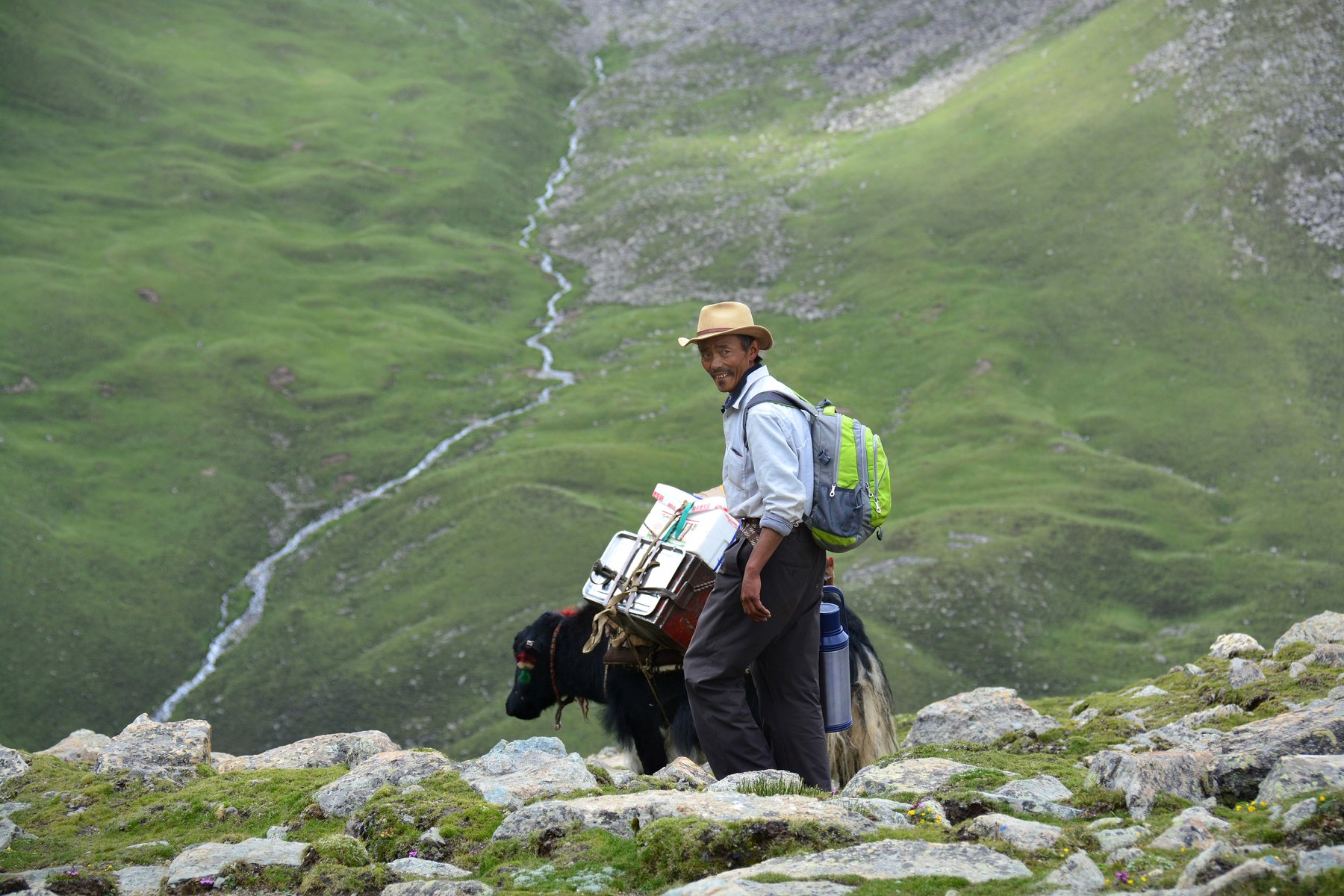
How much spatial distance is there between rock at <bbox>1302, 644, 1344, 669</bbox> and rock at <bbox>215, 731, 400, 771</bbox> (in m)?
12.7

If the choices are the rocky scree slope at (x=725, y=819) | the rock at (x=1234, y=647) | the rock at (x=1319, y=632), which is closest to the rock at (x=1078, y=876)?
the rocky scree slope at (x=725, y=819)

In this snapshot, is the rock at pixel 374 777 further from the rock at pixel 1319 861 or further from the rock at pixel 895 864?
the rock at pixel 1319 861

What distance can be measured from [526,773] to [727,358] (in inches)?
200

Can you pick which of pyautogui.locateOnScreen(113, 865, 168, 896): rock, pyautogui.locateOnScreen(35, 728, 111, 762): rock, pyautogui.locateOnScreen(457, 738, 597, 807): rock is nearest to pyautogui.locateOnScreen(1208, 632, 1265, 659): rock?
pyautogui.locateOnScreen(457, 738, 597, 807): rock

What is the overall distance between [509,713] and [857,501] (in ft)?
33.7

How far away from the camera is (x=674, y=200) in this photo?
116250mm

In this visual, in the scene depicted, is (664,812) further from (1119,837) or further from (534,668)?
(534,668)

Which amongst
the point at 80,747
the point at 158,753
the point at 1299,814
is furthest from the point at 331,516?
the point at 1299,814

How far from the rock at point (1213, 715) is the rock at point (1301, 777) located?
5.52m

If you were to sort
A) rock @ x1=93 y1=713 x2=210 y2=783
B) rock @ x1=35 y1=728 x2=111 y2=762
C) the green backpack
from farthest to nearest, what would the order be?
rock @ x1=35 y1=728 x2=111 y2=762 → rock @ x1=93 y1=713 x2=210 y2=783 → the green backpack

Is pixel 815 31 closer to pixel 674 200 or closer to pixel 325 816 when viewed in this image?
pixel 674 200

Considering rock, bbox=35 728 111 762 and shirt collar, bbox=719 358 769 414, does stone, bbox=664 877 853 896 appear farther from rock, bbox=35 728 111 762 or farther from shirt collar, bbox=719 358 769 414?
rock, bbox=35 728 111 762

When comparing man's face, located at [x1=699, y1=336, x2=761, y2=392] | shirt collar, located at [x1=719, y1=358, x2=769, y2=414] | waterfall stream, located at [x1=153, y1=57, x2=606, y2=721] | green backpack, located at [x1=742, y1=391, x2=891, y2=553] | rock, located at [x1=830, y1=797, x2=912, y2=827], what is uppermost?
waterfall stream, located at [x1=153, y1=57, x2=606, y2=721]

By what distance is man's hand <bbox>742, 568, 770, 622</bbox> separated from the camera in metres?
11.1
